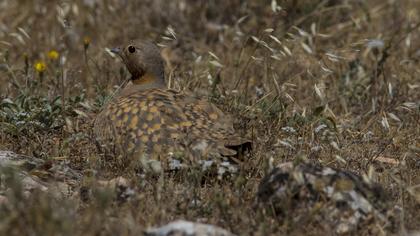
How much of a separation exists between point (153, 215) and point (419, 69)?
15.6ft

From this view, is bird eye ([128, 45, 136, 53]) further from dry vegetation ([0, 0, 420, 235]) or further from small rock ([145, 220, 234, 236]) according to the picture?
small rock ([145, 220, 234, 236])

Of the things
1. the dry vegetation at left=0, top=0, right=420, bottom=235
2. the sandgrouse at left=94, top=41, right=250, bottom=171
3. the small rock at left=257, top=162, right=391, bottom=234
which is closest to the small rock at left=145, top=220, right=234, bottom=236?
the dry vegetation at left=0, top=0, right=420, bottom=235

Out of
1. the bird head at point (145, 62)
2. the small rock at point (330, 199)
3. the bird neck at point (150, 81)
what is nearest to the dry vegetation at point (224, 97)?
the small rock at point (330, 199)

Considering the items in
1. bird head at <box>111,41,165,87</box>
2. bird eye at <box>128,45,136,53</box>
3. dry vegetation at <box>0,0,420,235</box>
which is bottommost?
dry vegetation at <box>0,0,420,235</box>

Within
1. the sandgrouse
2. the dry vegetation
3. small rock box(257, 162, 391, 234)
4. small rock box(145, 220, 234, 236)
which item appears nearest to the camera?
small rock box(145, 220, 234, 236)

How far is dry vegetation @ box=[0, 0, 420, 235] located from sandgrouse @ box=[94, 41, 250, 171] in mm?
172

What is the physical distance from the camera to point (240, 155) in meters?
5.39

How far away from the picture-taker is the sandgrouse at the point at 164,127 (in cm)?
519

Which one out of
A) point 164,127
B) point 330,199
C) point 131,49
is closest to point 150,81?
point 131,49

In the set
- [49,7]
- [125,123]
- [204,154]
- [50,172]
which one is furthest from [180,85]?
[49,7]

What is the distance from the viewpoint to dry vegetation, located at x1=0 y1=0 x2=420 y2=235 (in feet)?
14.2

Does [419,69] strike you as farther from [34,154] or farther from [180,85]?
[34,154]

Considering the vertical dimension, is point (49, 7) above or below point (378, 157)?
above

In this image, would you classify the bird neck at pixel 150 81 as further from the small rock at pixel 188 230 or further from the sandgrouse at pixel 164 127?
the small rock at pixel 188 230
